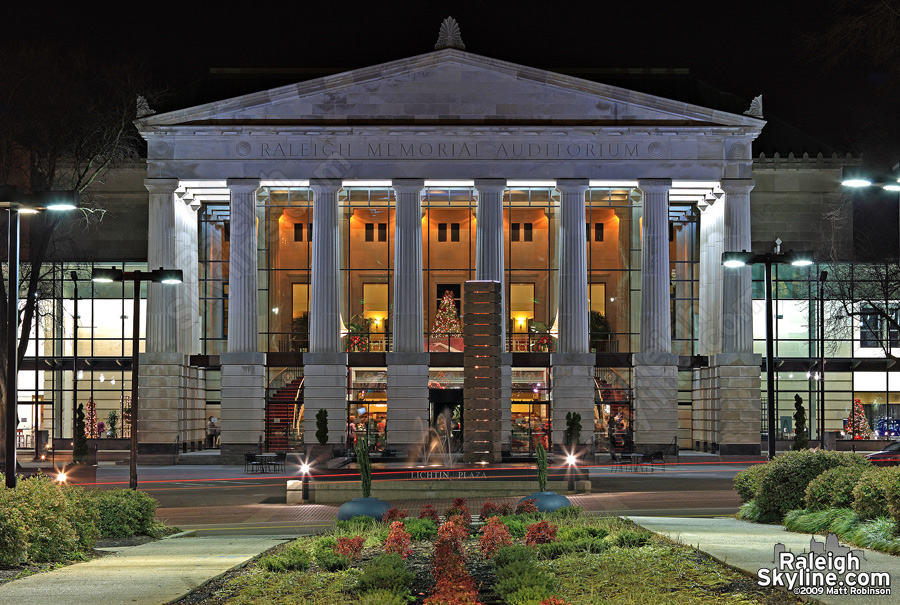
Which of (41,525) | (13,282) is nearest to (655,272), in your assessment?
(13,282)

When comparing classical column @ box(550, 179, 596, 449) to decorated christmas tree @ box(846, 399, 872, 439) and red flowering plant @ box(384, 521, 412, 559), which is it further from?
red flowering plant @ box(384, 521, 412, 559)

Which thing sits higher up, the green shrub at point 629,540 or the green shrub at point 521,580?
the green shrub at point 521,580

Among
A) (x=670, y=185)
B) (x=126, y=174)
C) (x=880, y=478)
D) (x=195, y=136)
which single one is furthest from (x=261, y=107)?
(x=880, y=478)

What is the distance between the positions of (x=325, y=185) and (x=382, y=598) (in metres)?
46.8

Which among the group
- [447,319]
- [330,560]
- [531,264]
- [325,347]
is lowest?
[330,560]

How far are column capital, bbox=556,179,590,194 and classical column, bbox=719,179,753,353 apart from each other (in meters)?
7.38

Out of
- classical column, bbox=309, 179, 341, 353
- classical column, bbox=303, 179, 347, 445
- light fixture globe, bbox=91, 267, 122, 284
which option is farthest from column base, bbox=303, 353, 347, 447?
light fixture globe, bbox=91, 267, 122, 284

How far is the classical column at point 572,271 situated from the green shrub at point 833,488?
119 ft

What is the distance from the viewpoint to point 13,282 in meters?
20.4

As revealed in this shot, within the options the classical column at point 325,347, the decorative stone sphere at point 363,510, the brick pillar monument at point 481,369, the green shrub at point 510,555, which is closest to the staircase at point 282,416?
the classical column at point 325,347

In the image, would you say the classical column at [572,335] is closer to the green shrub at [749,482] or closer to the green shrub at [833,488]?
the green shrub at [749,482]

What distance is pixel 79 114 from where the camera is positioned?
145 feet

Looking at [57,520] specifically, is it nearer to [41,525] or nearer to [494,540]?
[41,525]

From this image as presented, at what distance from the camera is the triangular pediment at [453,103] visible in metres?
56.8
